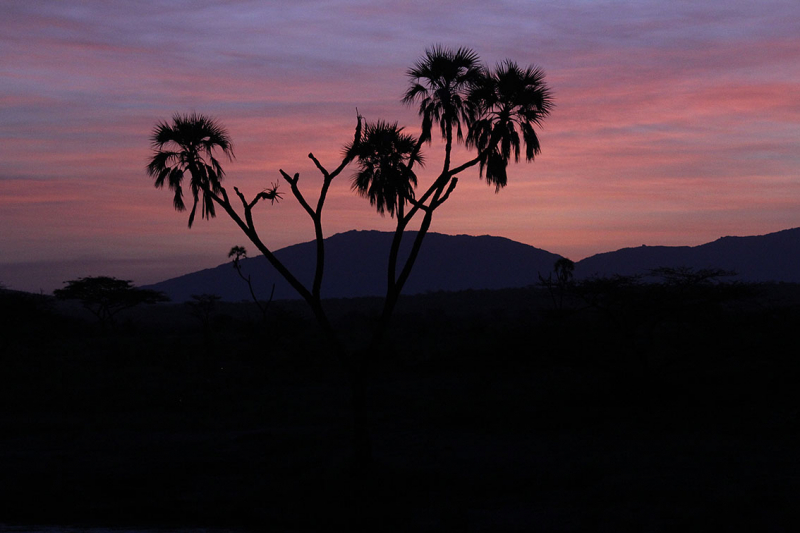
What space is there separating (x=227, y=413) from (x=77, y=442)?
5268mm

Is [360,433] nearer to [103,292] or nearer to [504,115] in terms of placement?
[504,115]

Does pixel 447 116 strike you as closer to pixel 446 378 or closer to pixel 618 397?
pixel 618 397

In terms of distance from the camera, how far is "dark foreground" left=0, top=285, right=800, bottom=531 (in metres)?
12.4

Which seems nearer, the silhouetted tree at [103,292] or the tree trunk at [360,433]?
the tree trunk at [360,433]

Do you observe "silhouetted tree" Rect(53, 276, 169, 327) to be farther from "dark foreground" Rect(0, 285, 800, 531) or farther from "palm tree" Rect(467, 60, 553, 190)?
"palm tree" Rect(467, 60, 553, 190)

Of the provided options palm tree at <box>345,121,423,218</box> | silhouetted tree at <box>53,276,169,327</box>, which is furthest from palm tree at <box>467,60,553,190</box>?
silhouetted tree at <box>53,276,169,327</box>

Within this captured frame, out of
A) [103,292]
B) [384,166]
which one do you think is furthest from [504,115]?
[103,292]

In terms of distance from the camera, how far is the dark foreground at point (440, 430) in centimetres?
1242

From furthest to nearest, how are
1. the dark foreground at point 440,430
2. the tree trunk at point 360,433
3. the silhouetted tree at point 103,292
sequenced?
the silhouetted tree at point 103,292, the tree trunk at point 360,433, the dark foreground at point 440,430

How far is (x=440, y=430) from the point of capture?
19.5m

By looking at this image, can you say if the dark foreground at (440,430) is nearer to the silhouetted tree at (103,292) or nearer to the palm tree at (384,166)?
the palm tree at (384,166)

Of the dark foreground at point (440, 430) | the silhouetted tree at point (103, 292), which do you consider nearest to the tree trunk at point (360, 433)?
the dark foreground at point (440, 430)

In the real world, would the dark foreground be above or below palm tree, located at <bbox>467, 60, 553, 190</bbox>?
below

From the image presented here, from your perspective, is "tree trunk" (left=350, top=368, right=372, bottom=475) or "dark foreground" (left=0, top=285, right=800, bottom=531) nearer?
"dark foreground" (left=0, top=285, right=800, bottom=531)
